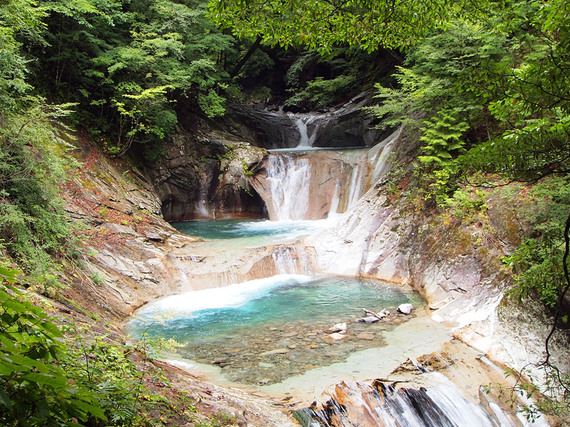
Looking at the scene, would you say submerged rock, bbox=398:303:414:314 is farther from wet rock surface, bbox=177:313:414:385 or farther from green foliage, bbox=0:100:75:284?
green foliage, bbox=0:100:75:284

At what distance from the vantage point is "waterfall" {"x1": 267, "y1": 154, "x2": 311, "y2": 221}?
57.7ft

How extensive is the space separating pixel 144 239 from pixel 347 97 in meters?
14.4

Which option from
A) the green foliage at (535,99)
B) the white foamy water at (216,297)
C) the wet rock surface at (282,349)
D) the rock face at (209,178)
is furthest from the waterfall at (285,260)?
the green foliage at (535,99)

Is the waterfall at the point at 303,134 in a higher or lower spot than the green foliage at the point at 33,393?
higher

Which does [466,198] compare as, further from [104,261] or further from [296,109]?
[296,109]

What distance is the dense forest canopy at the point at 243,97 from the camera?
3.02 metres

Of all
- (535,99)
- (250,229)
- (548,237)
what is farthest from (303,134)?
(535,99)

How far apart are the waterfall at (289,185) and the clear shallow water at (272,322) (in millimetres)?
6488

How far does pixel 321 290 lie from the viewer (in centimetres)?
1037

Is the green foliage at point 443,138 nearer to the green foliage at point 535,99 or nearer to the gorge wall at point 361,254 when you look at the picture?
the gorge wall at point 361,254

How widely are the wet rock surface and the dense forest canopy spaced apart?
269 centimetres

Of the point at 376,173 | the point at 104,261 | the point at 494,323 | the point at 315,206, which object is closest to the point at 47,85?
the point at 104,261

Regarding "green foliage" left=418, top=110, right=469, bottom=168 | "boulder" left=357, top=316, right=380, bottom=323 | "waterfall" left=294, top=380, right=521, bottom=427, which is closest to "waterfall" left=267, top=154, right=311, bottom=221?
"green foliage" left=418, top=110, right=469, bottom=168

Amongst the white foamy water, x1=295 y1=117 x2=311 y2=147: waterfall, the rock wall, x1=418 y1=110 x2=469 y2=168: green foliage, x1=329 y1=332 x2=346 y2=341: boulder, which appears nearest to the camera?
the rock wall
